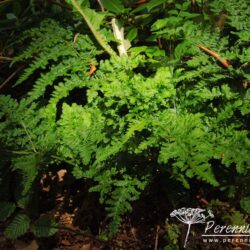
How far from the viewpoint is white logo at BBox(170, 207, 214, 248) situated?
209 centimetres

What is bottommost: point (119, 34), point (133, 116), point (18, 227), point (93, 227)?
point (93, 227)

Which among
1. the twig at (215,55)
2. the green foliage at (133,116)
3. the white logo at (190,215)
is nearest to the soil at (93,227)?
the white logo at (190,215)

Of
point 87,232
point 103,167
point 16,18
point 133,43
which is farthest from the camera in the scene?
point 16,18

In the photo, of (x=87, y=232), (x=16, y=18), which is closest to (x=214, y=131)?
(x=87, y=232)

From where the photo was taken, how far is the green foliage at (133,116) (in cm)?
185

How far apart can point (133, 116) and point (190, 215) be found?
75 cm

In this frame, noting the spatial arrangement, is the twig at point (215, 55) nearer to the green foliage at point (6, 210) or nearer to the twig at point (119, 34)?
the twig at point (119, 34)

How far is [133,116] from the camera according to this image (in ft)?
6.70

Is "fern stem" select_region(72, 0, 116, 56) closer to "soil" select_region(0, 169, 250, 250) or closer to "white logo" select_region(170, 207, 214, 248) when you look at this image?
"soil" select_region(0, 169, 250, 250)

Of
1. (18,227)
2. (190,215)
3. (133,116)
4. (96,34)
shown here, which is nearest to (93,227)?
(18,227)

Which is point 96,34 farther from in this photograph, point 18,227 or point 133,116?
point 18,227

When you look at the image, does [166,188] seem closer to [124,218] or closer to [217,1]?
[124,218]

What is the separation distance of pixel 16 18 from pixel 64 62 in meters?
0.93

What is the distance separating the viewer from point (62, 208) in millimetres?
2477
